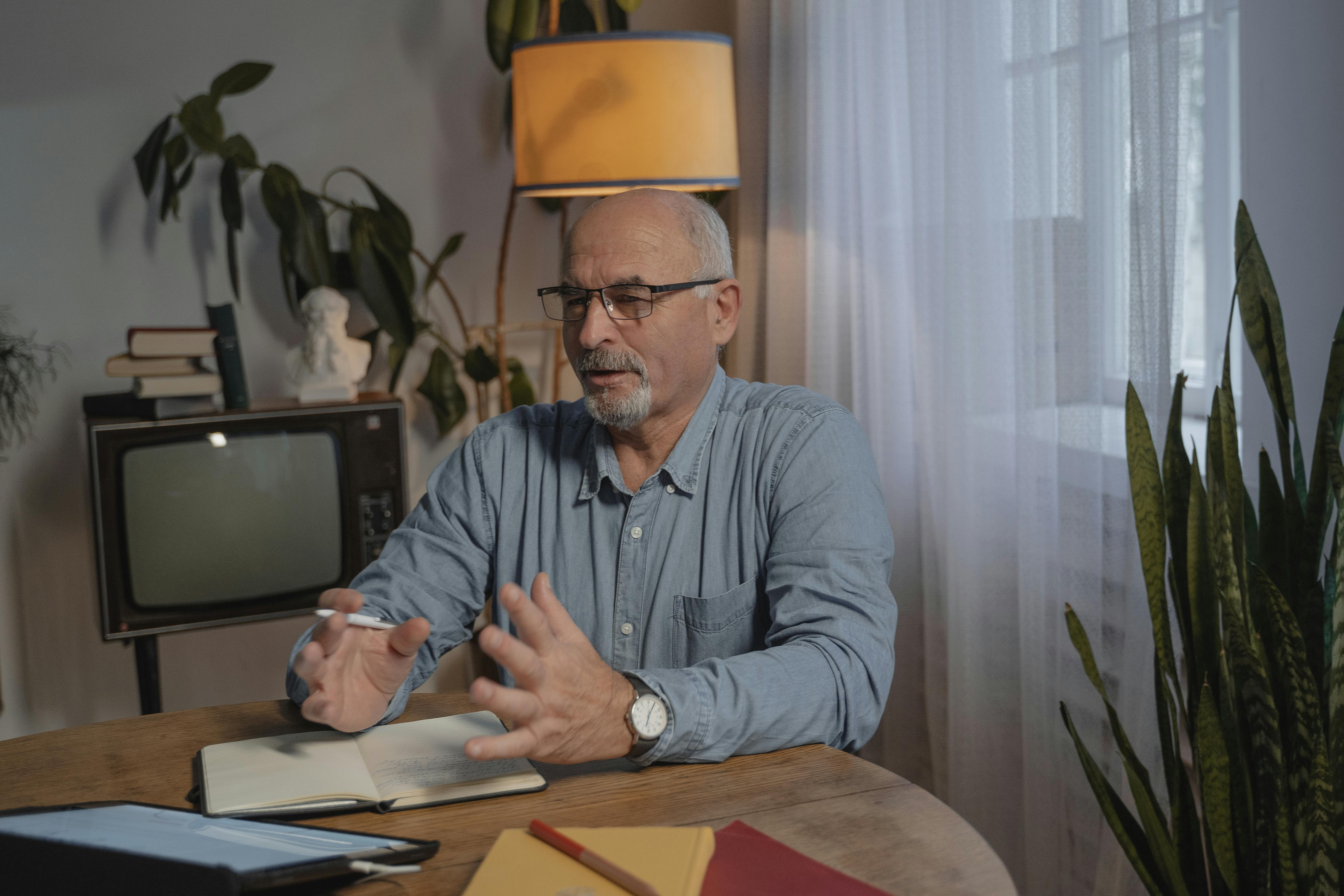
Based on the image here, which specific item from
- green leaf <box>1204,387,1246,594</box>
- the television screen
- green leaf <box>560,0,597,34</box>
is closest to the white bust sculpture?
the television screen

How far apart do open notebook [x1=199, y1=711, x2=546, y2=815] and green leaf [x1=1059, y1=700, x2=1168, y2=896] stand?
24.2 inches

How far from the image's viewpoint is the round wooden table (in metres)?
0.83

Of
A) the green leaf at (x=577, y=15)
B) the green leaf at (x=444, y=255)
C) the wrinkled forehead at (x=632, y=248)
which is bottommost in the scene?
the wrinkled forehead at (x=632, y=248)

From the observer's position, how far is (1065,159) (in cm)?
165

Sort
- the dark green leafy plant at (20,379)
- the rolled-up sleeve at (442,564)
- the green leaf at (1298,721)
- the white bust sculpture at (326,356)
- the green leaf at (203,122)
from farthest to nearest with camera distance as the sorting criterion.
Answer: the dark green leafy plant at (20,379), the white bust sculpture at (326,356), the green leaf at (203,122), the rolled-up sleeve at (442,564), the green leaf at (1298,721)

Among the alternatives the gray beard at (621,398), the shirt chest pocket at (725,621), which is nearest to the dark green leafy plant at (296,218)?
the gray beard at (621,398)

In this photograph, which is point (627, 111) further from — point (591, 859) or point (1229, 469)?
point (591, 859)

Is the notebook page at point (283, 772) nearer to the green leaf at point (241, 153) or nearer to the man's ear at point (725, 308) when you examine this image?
→ the man's ear at point (725, 308)

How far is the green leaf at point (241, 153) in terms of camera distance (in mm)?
2451

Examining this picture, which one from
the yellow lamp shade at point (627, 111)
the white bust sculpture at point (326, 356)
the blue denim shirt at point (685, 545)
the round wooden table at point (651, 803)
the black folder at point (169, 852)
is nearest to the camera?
the black folder at point (169, 852)

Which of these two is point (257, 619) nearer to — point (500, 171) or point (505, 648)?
point (500, 171)

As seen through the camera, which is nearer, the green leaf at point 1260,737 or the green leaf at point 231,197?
the green leaf at point 1260,737

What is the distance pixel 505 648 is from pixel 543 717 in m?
0.08

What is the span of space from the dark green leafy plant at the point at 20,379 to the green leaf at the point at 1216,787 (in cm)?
271
